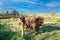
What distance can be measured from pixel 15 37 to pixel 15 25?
82.3 inches

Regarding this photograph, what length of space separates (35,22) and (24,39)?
6.99 feet

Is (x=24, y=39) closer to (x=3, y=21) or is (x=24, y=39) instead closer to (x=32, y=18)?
(x=32, y=18)

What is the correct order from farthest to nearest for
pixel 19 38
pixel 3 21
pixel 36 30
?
pixel 3 21 < pixel 36 30 < pixel 19 38

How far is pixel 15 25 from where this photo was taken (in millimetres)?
16500

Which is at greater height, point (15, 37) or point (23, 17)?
point (23, 17)

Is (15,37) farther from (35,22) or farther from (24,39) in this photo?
(35,22)

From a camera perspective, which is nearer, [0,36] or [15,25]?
[0,36]

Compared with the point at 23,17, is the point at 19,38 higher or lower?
lower

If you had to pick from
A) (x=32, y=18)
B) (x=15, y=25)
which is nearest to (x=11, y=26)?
(x=15, y=25)

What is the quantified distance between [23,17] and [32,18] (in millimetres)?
819

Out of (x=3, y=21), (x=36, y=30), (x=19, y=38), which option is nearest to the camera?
(x=19, y=38)

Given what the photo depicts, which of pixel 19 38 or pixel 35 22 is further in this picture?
pixel 35 22

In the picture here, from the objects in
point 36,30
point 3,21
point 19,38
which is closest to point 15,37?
point 19,38

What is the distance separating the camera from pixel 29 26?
53.4ft
